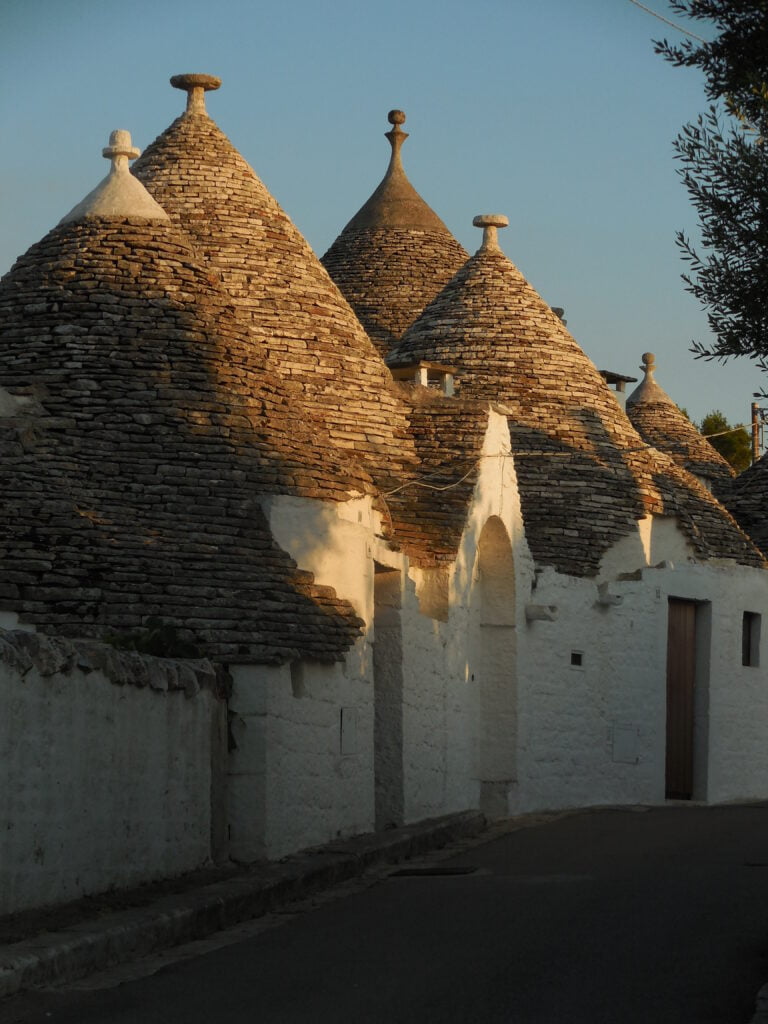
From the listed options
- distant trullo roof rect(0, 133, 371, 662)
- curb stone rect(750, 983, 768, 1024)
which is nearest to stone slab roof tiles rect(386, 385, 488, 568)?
Result: distant trullo roof rect(0, 133, 371, 662)

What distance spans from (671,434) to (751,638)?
25.9ft

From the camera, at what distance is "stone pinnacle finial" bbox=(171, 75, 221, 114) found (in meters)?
22.8

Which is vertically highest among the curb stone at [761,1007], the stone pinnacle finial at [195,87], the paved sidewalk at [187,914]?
the stone pinnacle finial at [195,87]

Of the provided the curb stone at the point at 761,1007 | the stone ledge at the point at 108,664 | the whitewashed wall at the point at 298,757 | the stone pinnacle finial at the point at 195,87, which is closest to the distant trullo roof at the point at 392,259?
the stone pinnacle finial at the point at 195,87

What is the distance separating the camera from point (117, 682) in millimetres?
10859

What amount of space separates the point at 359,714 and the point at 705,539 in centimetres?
1085

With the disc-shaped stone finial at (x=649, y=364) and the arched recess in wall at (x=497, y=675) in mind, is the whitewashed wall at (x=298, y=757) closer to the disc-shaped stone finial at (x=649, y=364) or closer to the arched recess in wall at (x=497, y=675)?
the arched recess in wall at (x=497, y=675)

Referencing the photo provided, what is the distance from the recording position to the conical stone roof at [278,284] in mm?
19719

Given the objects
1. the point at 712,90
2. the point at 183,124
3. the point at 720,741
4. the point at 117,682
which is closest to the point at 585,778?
the point at 720,741

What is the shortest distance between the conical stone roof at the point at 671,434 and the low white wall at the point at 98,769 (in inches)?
792

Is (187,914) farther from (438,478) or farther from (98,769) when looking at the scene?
(438,478)

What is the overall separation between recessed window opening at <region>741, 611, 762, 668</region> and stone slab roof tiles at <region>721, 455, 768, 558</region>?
3773 millimetres

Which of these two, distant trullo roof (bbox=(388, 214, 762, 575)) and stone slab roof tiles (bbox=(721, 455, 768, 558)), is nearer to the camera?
distant trullo roof (bbox=(388, 214, 762, 575))

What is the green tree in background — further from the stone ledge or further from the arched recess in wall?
the stone ledge
